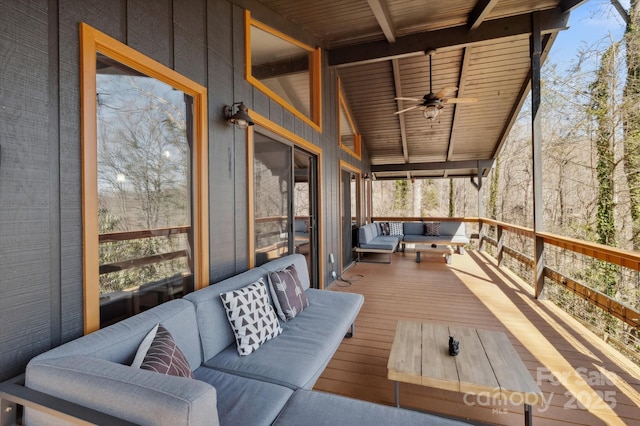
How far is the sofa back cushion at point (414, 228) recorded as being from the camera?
8.27 m

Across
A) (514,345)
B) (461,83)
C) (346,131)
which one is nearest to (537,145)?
(461,83)

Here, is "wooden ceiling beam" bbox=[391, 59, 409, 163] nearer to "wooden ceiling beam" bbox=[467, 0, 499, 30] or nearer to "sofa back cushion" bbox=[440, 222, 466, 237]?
"wooden ceiling beam" bbox=[467, 0, 499, 30]

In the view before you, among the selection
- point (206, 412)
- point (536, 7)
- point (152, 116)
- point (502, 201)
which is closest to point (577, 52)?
point (536, 7)

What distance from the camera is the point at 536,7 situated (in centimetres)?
387

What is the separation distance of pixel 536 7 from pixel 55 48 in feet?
16.8

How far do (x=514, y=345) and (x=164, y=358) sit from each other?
9.48 ft

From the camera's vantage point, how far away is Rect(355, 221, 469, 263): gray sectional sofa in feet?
21.2

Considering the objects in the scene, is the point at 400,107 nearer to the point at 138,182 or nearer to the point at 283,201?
Answer: the point at 283,201

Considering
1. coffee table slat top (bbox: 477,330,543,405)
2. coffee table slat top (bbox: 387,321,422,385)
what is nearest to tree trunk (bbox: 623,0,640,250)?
coffee table slat top (bbox: 477,330,543,405)

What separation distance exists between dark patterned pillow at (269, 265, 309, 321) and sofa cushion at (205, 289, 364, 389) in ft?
0.23

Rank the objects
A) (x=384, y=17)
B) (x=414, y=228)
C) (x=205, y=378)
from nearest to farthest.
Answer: (x=205, y=378) < (x=384, y=17) < (x=414, y=228)

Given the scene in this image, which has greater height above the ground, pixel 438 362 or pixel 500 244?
pixel 500 244

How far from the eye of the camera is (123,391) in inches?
38.0

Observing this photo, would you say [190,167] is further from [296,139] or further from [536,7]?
[536,7]
